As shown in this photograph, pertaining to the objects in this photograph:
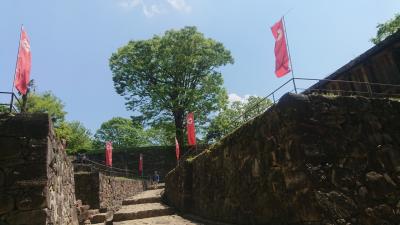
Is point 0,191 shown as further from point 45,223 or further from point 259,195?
point 259,195

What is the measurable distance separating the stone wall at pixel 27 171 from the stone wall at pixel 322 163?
4.05 metres

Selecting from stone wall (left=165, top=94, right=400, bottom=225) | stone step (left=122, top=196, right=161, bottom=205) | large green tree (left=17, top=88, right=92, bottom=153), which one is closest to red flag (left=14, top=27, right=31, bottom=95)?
stone wall (left=165, top=94, right=400, bottom=225)

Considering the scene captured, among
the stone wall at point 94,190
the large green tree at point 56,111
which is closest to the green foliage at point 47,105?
the large green tree at point 56,111

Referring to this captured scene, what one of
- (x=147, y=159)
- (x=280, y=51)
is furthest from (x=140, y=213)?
(x=147, y=159)

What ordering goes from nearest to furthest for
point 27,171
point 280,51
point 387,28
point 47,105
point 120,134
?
point 27,171 → point 280,51 → point 387,28 → point 47,105 → point 120,134

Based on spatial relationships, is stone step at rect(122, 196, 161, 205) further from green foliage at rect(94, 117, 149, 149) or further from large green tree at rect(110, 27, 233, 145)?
green foliage at rect(94, 117, 149, 149)

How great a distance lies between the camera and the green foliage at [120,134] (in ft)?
155

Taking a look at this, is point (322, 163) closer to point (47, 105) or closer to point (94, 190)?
point (94, 190)

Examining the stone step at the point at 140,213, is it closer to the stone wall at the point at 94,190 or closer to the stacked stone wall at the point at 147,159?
the stone wall at the point at 94,190

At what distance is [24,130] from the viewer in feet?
16.6

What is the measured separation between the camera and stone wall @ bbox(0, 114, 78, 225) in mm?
4711

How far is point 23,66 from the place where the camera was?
614cm

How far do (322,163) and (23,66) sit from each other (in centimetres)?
599

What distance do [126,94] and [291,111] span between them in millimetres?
24665
